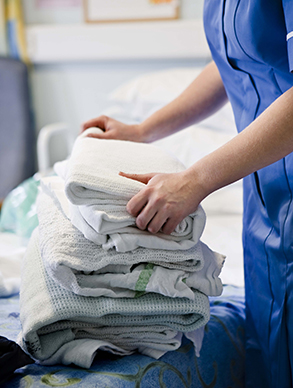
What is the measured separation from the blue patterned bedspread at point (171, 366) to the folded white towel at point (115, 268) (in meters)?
0.11

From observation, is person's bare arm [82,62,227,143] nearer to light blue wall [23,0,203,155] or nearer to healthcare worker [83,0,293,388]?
healthcare worker [83,0,293,388]

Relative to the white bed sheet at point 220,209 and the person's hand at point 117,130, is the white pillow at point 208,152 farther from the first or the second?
the person's hand at point 117,130

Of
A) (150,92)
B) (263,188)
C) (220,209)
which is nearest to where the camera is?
(263,188)

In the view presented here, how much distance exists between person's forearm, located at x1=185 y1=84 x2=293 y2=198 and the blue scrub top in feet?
0.27

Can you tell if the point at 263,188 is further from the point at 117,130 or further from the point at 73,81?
the point at 73,81

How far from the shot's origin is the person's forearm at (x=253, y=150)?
556 millimetres

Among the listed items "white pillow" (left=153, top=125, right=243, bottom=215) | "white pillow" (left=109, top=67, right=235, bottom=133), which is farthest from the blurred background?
"white pillow" (left=153, top=125, right=243, bottom=215)

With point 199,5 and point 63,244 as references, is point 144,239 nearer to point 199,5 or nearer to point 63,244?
point 63,244

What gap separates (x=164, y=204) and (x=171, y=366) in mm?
255

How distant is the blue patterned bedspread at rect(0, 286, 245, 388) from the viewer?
0.54 meters

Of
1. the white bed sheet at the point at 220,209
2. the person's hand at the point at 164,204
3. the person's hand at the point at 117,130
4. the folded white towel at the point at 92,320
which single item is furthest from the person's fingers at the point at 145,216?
the white bed sheet at the point at 220,209

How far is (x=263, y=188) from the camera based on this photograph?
72cm

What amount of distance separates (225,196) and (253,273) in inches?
24.4

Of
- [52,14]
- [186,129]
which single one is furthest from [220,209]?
[52,14]
